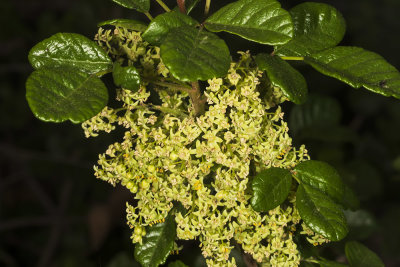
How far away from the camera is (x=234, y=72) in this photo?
137 centimetres

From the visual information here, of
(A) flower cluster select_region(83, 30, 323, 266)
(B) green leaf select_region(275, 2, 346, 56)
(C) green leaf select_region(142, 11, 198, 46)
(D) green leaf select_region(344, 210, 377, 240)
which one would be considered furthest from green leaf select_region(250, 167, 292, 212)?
(D) green leaf select_region(344, 210, 377, 240)

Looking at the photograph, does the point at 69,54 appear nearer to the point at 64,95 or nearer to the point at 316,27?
the point at 64,95

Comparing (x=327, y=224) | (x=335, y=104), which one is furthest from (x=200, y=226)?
(x=335, y=104)

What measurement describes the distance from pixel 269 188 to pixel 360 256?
0.62m

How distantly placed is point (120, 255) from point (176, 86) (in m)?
1.41

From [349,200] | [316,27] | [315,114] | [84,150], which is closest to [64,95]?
[316,27]

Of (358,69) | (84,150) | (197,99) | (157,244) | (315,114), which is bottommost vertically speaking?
(84,150)

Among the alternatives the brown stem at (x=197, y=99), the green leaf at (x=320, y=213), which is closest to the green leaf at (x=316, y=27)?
the brown stem at (x=197, y=99)

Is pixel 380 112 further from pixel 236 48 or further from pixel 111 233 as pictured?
pixel 111 233

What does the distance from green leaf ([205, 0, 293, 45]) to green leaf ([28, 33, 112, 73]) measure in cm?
33

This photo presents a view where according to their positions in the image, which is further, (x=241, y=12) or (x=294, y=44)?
→ (x=294, y=44)

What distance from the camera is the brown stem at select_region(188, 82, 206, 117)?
4.61ft

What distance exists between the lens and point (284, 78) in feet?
4.13

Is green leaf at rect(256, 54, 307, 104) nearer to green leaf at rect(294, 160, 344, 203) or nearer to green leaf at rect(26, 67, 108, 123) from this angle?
green leaf at rect(294, 160, 344, 203)
